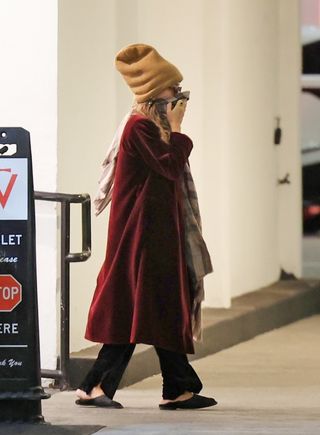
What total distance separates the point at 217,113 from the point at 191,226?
11.5 feet

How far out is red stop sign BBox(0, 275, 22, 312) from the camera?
6.93 m

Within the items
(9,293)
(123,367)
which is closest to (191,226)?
(123,367)

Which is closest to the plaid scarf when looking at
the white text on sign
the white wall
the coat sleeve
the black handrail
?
the coat sleeve

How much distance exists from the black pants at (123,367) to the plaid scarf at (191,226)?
19 cm

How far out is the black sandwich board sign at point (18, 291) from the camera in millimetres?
6926

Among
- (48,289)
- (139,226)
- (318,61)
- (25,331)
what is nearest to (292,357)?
(48,289)

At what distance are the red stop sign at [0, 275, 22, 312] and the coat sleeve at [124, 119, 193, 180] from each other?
1.00 m

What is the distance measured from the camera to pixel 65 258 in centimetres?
835

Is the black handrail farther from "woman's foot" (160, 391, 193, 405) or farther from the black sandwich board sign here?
the black sandwich board sign

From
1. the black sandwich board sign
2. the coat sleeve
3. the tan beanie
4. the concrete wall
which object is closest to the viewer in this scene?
the black sandwich board sign

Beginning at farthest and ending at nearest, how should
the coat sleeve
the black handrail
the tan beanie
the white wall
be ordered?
the white wall < the black handrail < the tan beanie < the coat sleeve

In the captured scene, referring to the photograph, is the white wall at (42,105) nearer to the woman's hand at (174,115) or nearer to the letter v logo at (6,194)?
the woman's hand at (174,115)

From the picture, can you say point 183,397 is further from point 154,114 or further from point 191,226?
point 154,114

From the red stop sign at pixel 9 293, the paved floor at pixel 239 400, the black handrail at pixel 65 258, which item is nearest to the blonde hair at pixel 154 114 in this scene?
the black handrail at pixel 65 258
